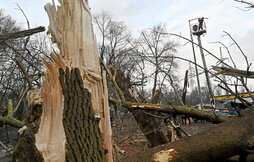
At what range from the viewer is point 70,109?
1.59 metres

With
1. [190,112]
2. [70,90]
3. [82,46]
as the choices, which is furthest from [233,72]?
[70,90]

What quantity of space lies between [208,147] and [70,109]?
3.73 ft

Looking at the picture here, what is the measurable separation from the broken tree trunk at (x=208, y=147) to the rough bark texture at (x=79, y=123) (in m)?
0.52

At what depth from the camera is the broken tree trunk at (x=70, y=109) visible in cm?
149

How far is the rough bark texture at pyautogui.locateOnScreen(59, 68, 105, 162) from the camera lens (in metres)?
1.50

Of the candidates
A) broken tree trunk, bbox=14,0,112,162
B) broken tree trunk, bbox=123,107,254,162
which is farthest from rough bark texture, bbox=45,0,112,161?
broken tree trunk, bbox=123,107,254,162

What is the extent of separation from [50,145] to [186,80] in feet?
7.88

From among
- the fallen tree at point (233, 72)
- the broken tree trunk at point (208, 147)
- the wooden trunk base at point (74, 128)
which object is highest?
the fallen tree at point (233, 72)

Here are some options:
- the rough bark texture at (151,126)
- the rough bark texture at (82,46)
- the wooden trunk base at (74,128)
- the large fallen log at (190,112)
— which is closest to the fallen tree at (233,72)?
the large fallen log at (190,112)

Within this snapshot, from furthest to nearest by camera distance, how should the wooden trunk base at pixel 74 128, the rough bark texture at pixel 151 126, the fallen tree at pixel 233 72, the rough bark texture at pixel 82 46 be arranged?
the rough bark texture at pixel 151 126
the fallen tree at pixel 233 72
the rough bark texture at pixel 82 46
the wooden trunk base at pixel 74 128

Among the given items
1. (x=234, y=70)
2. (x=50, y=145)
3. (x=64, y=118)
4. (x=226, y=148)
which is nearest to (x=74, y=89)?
(x=64, y=118)

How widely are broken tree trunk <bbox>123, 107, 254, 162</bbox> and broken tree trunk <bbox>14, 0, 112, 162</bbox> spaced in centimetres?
47

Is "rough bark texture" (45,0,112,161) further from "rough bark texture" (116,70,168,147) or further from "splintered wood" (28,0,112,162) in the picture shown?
"rough bark texture" (116,70,168,147)

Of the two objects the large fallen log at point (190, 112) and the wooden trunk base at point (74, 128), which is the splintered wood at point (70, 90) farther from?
the large fallen log at point (190, 112)
